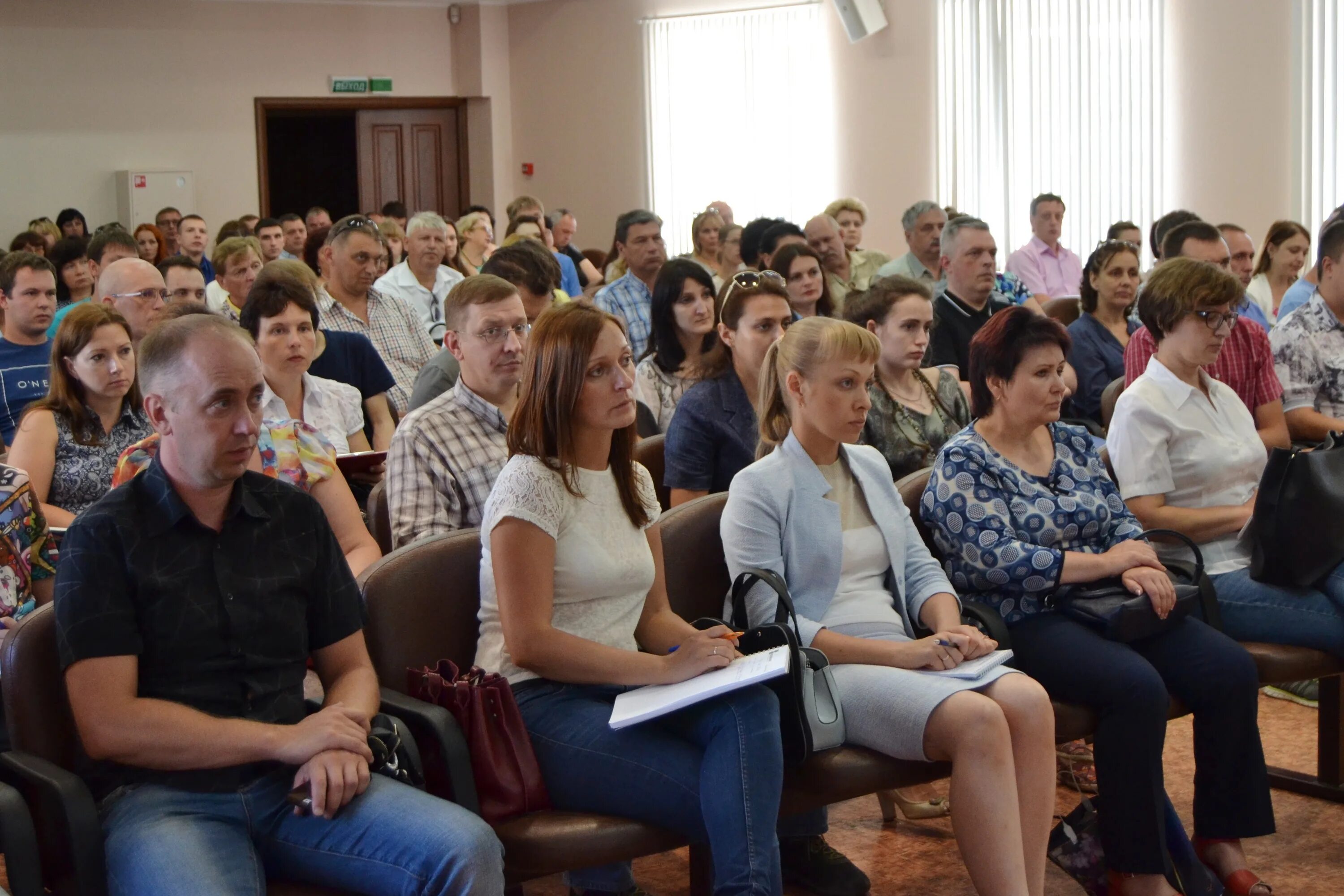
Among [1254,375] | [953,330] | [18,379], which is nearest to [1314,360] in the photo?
[1254,375]

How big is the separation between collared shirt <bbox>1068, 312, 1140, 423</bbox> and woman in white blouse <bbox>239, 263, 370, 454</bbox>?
2685mm

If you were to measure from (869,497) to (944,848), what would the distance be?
87 centimetres

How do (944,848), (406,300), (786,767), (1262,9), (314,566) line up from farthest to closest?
1. (1262,9)
2. (406,300)
3. (944,848)
4. (786,767)
5. (314,566)

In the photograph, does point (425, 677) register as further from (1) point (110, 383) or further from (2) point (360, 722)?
(1) point (110, 383)

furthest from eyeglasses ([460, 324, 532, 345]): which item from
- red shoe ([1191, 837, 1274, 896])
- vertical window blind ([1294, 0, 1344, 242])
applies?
vertical window blind ([1294, 0, 1344, 242])

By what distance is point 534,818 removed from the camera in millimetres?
2184

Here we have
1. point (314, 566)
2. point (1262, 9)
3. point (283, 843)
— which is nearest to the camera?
point (283, 843)

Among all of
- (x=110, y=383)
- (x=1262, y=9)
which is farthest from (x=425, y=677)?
(x=1262, y=9)

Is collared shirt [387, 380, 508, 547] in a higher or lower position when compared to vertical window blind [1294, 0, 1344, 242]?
lower

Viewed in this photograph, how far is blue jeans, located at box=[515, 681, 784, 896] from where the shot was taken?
6.95 ft

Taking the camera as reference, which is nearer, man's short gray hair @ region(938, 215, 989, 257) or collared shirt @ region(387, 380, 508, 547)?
collared shirt @ region(387, 380, 508, 547)

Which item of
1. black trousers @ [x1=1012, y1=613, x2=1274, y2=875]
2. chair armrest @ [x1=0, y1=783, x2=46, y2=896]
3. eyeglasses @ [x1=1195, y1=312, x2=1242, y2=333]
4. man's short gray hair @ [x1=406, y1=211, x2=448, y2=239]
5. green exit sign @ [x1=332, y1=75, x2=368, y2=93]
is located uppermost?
green exit sign @ [x1=332, y1=75, x2=368, y2=93]

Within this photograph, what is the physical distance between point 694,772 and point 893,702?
433 millimetres

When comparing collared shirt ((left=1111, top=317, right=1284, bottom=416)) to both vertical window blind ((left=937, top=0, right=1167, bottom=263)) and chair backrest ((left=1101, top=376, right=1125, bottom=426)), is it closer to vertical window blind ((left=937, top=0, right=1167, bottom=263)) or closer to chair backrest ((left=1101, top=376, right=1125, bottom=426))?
chair backrest ((left=1101, top=376, right=1125, bottom=426))
